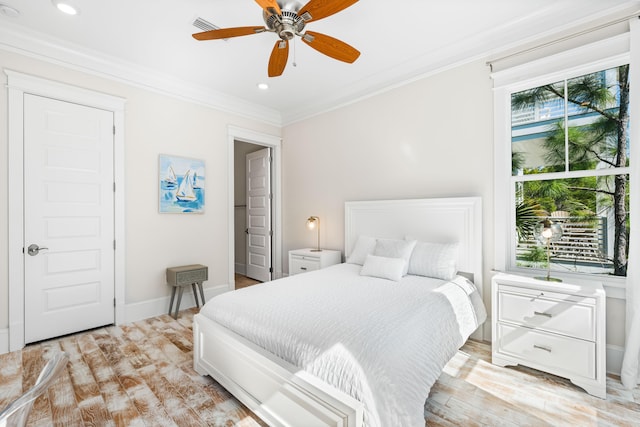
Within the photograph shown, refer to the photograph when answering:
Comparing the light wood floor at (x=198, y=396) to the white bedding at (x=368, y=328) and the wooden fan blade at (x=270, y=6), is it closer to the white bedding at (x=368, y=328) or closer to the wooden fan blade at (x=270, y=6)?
the white bedding at (x=368, y=328)

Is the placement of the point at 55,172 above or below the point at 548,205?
above

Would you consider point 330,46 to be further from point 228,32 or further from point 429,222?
point 429,222

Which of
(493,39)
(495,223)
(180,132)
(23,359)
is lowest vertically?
(23,359)

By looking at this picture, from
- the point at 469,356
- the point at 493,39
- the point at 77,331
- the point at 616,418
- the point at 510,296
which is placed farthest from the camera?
the point at 77,331

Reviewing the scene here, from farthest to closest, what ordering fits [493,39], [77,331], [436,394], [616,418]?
1. [77,331]
2. [493,39]
3. [436,394]
4. [616,418]

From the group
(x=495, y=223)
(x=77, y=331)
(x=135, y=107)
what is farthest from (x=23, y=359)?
(x=495, y=223)

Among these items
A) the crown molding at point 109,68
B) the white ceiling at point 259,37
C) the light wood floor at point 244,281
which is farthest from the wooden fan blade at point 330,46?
the light wood floor at point 244,281

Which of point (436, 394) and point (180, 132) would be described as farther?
point (180, 132)

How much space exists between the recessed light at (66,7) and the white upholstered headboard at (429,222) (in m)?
3.14

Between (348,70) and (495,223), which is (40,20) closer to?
(348,70)

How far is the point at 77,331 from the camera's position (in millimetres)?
3027

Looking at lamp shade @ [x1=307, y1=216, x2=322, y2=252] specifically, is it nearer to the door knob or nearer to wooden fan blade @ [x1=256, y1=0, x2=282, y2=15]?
wooden fan blade @ [x1=256, y1=0, x2=282, y2=15]

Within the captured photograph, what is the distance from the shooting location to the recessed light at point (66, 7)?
2.30 metres

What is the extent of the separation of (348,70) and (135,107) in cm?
247
